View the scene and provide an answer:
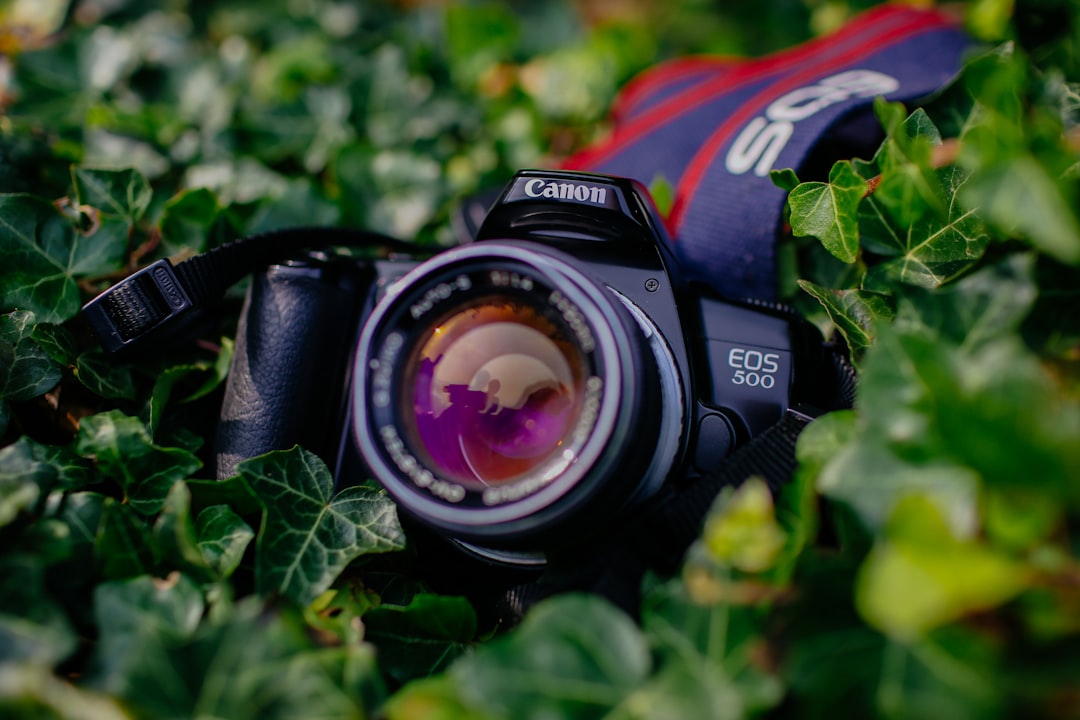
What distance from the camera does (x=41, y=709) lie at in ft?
1.19

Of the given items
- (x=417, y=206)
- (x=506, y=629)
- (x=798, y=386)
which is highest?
(x=417, y=206)

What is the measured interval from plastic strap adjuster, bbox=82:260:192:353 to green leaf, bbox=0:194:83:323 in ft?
0.16

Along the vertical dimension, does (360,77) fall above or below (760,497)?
above

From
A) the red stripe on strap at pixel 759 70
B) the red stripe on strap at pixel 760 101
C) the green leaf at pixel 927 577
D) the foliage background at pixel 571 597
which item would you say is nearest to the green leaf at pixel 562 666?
the foliage background at pixel 571 597

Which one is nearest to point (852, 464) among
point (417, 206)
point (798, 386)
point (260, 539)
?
point (798, 386)

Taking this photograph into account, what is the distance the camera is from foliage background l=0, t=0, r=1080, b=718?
33cm

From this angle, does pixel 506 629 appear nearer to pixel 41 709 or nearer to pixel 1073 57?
pixel 41 709

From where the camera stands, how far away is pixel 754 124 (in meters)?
0.72

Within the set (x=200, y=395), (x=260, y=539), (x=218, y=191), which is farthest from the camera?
(x=218, y=191)

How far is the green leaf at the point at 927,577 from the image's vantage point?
0.98 ft

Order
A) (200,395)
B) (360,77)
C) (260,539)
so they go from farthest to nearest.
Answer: (360,77) < (200,395) < (260,539)

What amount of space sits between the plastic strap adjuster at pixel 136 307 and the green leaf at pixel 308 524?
14 centimetres

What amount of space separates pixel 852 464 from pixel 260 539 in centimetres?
37

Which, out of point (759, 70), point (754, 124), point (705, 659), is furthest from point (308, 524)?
point (759, 70)
